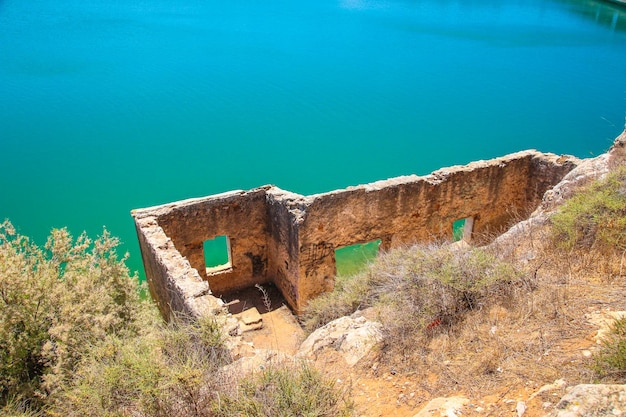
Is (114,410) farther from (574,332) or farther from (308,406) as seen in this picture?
(574,332)

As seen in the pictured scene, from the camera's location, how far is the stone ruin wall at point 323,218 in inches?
349

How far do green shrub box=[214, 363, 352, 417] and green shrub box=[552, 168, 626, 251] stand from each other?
3577 mm

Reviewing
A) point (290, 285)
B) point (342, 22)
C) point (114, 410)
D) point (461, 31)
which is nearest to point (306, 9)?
point (342, 22)

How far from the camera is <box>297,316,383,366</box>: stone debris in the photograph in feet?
17.8

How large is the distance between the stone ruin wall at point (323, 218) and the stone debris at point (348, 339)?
279 cm

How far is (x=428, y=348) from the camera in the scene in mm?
5047

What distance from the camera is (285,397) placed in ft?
13.4

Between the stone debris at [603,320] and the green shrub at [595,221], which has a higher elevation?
the green shrub at [595,221]

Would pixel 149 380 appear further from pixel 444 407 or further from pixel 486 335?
pixel 486 335

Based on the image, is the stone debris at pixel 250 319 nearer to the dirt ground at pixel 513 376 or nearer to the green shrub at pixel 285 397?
the dirt ground at pixel 513 376

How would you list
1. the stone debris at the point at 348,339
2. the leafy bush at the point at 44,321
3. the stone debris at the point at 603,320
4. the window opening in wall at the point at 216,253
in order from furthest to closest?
the window opening in wall at the point at 216,253, the leafy bush at the point at 44,321, the stone debris at the point at 348,339, the stone debris at the point at 603,320

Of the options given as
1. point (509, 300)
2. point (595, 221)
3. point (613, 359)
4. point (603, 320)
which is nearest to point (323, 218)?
point (509, 300)

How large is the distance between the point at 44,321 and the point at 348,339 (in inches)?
143

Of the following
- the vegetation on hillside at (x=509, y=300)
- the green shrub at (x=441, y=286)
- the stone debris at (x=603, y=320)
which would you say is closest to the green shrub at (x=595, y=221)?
the vegetation on hillside at (x=509, y=300)
